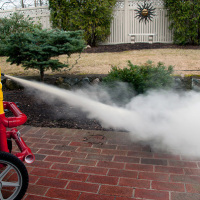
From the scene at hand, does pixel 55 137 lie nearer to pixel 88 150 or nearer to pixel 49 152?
pixel 49 152

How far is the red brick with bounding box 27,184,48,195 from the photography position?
2612 millimetres

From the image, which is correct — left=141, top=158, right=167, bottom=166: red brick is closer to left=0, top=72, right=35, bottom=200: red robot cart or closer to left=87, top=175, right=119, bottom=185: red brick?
left=87, top=175, right=119, bottom=185: red brick

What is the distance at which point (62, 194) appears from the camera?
256 centimetres

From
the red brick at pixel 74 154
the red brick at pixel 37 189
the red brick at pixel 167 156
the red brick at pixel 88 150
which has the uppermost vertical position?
the red brick at pixel 88 150

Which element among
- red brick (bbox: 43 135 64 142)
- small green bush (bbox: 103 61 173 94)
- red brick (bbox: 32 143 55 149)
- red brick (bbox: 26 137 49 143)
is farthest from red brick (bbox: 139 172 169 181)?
small green bush (bbox: 103 61 173 94)

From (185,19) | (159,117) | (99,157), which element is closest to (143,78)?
(159,117)

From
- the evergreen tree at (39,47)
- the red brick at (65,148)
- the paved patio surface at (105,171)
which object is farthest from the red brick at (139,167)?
the evergreen tree at (39,47)

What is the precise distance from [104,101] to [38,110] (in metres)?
1.26

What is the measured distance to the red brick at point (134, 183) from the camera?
2.66 m

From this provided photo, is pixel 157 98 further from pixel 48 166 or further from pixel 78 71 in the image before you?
pixel 78 71

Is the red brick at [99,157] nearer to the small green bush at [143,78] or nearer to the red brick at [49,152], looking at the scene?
the red brick at [49,152]

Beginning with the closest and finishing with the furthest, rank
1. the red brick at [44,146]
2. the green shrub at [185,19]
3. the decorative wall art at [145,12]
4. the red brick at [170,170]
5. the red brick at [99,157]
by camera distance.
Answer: the red brick at [170,170]
the red brick at [99,157]
the red brick at [44,146]
the green shrub at [185,19]
the decorative wall art at [145,12]

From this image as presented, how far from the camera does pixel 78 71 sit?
733 cm

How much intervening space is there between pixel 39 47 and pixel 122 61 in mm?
3424
